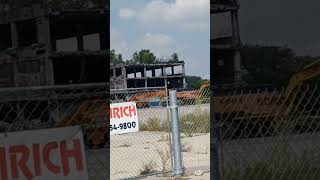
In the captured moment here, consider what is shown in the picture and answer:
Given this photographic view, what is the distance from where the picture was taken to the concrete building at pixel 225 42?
4.14 m

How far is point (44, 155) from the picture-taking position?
3.34m

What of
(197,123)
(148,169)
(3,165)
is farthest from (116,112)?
(197,123)

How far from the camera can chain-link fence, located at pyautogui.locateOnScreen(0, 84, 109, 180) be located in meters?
3.27

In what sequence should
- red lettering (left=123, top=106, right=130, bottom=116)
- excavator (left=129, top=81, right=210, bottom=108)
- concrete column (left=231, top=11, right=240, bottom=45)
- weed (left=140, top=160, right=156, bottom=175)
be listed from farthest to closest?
excavator (left=129, top=81, right=210, bottom=108), red lettering (left=123, top=106, right=130, bottom=116), weed (left=140, top=160, right=156, bottom=175), concrete column (left=231, top=11, right=240, bottom=45)

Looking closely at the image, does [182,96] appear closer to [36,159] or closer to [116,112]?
[116,112]

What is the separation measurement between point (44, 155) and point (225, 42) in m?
1.64

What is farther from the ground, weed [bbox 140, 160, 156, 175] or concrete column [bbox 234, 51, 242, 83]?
concrete column [bbox 234, 51, 242, 83]

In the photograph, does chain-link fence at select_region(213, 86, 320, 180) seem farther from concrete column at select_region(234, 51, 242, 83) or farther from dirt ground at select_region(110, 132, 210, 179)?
dirt ground at select_region(110, 132, 210, 179)

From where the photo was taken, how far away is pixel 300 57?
457cm

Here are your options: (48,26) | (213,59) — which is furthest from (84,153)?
(213,59)

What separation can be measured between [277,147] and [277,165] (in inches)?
9.2

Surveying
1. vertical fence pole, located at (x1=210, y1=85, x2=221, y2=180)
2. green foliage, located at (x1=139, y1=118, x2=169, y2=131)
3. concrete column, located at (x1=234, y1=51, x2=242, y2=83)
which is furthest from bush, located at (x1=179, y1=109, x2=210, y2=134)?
vertical fence pole, located at (x1=210, y1=85, x2=221, y2=180)

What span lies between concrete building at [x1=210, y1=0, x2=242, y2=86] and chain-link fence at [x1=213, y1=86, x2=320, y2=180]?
15 cm

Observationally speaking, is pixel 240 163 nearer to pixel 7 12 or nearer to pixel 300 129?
pixel 300 129
